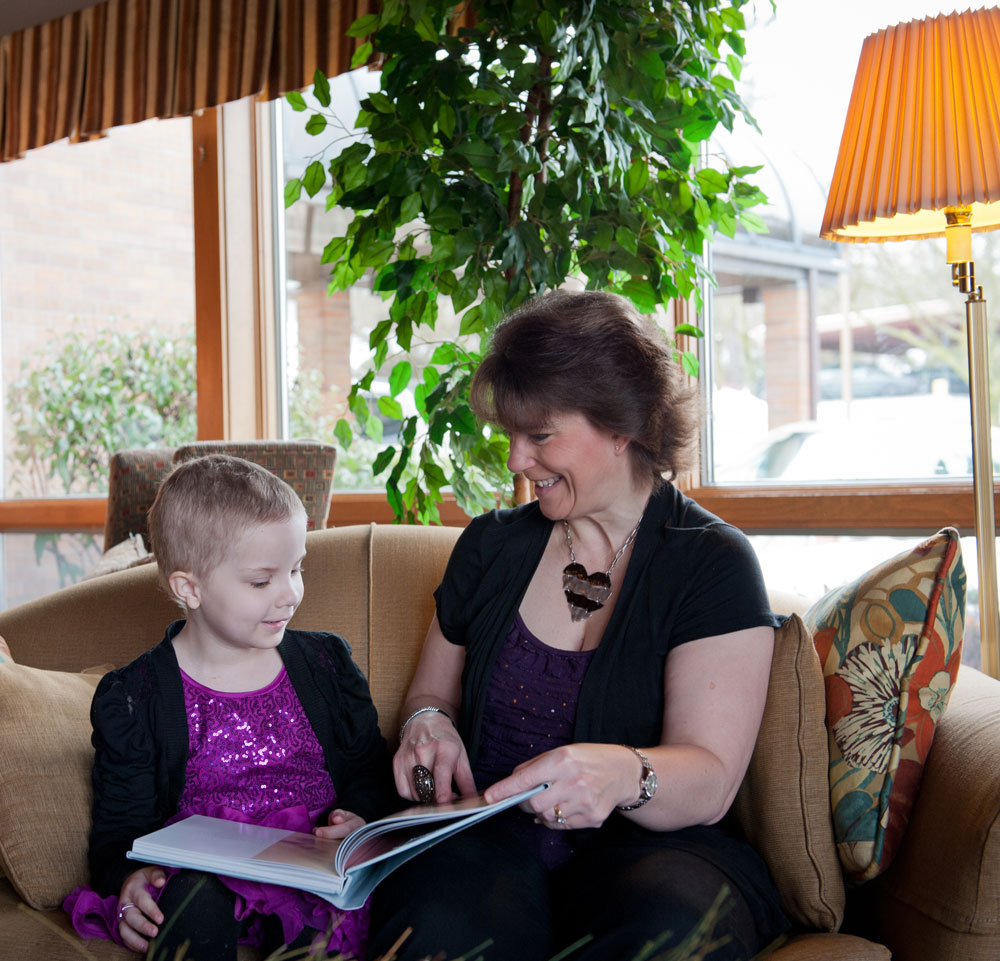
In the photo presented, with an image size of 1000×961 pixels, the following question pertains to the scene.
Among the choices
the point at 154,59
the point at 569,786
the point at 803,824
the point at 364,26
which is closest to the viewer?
the point at 569,786

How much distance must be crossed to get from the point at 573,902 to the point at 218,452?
4.68 ft

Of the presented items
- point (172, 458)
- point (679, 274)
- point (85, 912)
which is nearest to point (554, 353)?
point (679, 274)

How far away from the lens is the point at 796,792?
137 centimetres

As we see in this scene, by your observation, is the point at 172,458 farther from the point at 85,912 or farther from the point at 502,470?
the point at 85,912

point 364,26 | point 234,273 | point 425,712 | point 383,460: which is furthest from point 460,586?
point 234,273

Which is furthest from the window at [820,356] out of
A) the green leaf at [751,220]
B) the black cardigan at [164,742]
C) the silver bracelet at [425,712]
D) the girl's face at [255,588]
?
the girl's face at [255,588]

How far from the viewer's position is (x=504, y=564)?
1629mm

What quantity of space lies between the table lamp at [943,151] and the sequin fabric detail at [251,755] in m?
1.10

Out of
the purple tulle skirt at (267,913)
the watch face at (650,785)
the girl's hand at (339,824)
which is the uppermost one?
the watch face at (650,785)

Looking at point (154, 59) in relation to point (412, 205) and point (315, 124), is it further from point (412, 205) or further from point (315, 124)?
point (412, 205)

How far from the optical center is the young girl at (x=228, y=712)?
1.41 metres

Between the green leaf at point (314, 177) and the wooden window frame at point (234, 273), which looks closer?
the green leaf at point (314, 177)

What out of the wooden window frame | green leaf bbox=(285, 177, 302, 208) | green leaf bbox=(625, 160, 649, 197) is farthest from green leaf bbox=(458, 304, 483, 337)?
the wooden window frame

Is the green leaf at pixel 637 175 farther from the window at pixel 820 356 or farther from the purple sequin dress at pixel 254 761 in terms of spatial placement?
the purple sequin dress at pixel 254 761
